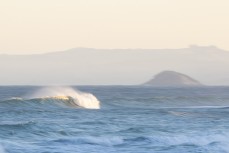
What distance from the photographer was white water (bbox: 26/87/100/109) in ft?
231

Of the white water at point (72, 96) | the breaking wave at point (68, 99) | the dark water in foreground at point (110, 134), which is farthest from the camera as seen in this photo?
the white water at point (72, 96)

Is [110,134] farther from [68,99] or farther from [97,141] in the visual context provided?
[68,99]

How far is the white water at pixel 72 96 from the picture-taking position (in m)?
70.4

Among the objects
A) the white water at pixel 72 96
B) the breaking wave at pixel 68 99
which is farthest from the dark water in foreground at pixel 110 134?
the white water at pixel 72 96

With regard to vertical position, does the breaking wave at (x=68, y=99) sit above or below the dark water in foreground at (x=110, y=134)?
above

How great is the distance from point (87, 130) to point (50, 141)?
5.75 metres

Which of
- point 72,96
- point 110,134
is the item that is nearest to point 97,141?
point 110,134

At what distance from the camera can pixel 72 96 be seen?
245ft

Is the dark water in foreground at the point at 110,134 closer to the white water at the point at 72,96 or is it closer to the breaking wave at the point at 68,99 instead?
the breaking wave at the point at 68,99

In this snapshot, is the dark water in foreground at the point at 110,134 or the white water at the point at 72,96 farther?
the white water at the point at 72,96

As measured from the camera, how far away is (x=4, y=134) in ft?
116

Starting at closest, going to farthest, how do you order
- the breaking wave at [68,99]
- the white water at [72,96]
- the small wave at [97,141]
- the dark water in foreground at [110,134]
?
the dark water in foreground at [110,134] → the small wave at [97,141] → the breaking wave at [68,99] → the white water at [72,96]

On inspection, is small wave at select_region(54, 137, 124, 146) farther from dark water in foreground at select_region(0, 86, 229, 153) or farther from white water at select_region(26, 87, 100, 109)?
white water at select_region(26, 87, 100, 109)

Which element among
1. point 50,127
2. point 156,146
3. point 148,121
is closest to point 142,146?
point 156,146
